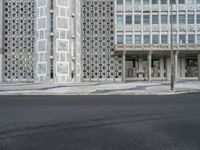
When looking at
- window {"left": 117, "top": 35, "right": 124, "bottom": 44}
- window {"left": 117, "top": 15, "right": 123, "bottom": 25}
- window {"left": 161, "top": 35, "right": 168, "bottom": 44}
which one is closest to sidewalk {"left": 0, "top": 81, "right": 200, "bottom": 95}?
window {"left": 161, "top": 35, "right": 168, "bottom": 44}

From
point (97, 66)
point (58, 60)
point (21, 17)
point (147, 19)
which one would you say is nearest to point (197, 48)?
point (147, 19)

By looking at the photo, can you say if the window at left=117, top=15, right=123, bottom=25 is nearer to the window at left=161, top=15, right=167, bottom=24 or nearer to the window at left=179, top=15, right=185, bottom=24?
the window at left=161, top=15, right=167, bottom=24

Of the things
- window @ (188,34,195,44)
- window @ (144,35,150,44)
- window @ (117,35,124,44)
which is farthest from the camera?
window @ (117,35,124,44)

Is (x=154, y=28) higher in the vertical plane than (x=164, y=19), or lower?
lower

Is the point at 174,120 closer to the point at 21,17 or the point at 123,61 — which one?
the point at 123,61

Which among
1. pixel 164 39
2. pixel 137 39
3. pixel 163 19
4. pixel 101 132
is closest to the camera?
pixel 101 132

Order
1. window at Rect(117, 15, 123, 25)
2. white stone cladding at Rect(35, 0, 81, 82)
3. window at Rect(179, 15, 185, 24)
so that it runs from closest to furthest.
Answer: white stone cladding at Rect(35, 0, 81, 82) < window at Rect(179, 15, 185, 24) < window at Rect(117, 15, 123, 25)

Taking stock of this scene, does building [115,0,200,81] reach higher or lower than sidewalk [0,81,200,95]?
higher

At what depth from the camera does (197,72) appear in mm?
62844

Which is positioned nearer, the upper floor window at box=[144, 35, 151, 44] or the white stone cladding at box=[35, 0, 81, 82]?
the white stone cladding at box=[35, 0, 81, 82]

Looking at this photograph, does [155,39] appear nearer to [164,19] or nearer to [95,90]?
[164,19]

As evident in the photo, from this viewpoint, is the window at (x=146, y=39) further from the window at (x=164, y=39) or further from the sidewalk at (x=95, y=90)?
the sidewalk at (x=95, y=90)

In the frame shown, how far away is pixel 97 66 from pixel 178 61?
1767 cm

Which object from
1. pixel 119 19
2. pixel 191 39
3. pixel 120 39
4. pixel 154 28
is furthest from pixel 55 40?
pixel 191 39
